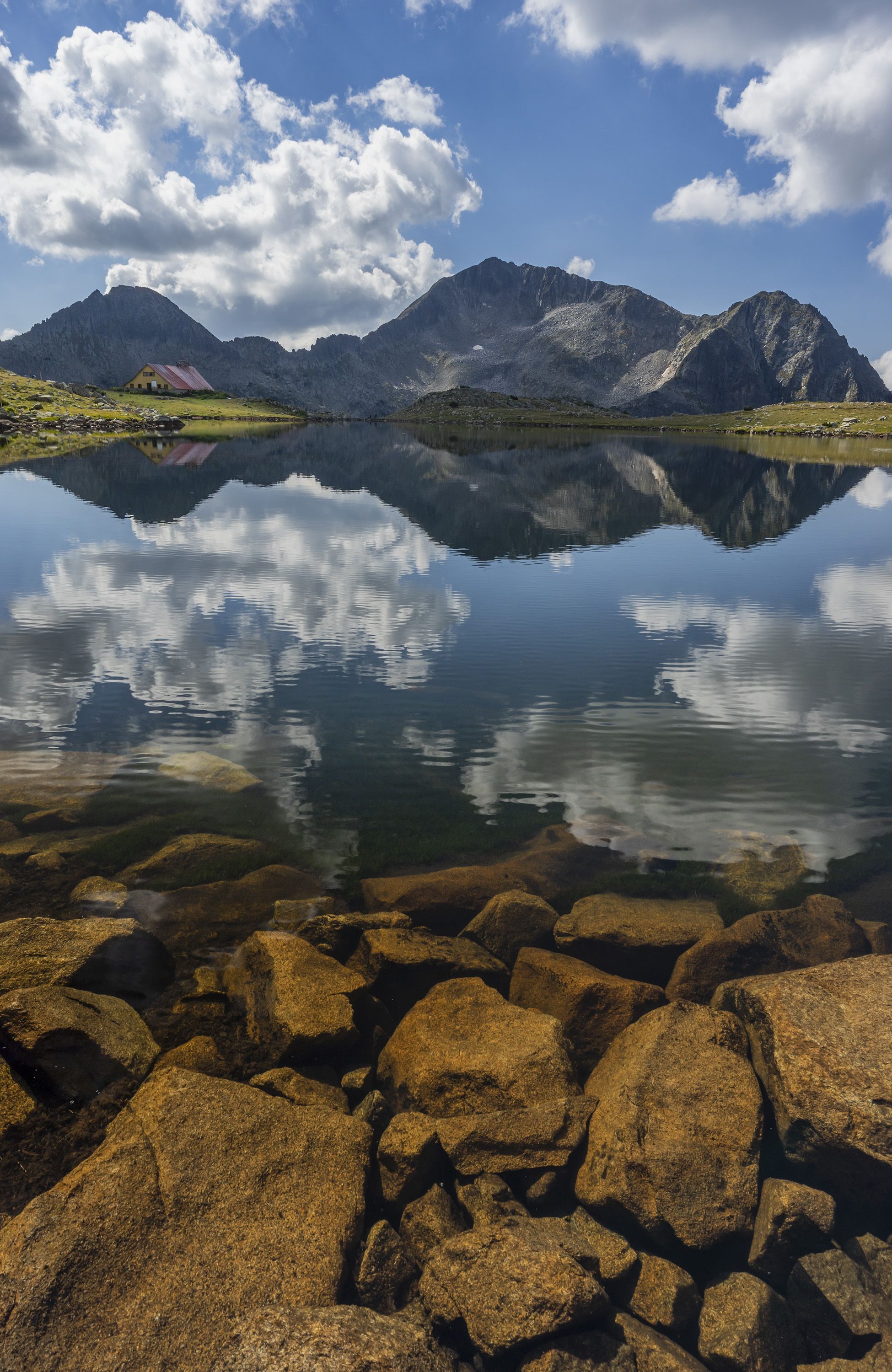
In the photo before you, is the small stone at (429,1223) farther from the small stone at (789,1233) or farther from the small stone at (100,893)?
the small stone at (100,893)

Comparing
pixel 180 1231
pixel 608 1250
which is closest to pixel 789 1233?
pixel 608 1250

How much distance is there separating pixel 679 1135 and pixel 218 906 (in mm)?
9214

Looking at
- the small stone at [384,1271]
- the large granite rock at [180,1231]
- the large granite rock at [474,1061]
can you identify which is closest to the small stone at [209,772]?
the large granite rock at [474,1061]

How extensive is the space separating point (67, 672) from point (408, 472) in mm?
81716

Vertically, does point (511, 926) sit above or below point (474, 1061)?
above

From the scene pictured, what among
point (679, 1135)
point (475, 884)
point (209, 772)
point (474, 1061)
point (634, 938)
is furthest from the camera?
point (209, 772)

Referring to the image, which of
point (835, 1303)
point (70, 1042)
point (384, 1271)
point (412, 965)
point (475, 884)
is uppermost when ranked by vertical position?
point (475, 884)

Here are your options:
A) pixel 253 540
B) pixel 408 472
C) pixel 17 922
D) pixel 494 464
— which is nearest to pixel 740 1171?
pixel 17 922

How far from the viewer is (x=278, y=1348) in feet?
21.6

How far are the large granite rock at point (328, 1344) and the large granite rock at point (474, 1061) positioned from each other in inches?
118

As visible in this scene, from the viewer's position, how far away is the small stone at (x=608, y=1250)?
8.28m

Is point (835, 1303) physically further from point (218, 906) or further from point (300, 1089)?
point (218, 906)

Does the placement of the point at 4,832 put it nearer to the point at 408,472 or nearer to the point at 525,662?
the point at 525,662

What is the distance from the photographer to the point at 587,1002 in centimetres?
1177
